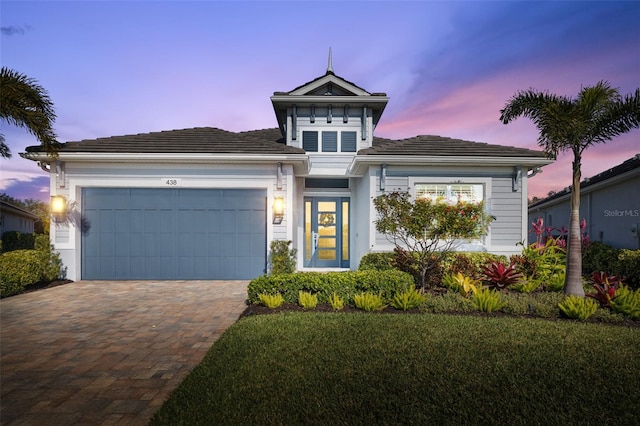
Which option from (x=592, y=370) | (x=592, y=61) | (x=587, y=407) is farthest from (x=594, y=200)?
(x=587, y=407)

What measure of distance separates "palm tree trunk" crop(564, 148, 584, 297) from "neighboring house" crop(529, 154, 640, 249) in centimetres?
549

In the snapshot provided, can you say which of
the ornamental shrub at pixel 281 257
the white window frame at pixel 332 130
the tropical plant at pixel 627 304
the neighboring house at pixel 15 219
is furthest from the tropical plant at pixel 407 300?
the neighboring house at pixel 15 219

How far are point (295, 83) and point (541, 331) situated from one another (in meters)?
10.2

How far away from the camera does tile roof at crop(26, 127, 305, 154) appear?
870 cm

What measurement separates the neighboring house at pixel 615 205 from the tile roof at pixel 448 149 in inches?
168

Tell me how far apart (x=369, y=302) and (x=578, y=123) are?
545 cm

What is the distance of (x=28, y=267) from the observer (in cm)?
770

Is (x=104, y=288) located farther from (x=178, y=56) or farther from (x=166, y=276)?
(x=178, y=56)

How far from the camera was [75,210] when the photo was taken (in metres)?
8.91

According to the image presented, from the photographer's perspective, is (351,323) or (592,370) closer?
(592,370)

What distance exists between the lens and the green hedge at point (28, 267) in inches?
282

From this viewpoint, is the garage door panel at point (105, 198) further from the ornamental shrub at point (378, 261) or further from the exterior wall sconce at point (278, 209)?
the ornamental shrub at point (378, 261)

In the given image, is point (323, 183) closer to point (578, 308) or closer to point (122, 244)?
point (122, 244)

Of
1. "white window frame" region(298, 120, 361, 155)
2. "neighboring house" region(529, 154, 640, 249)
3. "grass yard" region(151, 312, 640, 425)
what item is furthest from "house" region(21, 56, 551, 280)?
"grass yard" region(151, 312, 640, 425)
